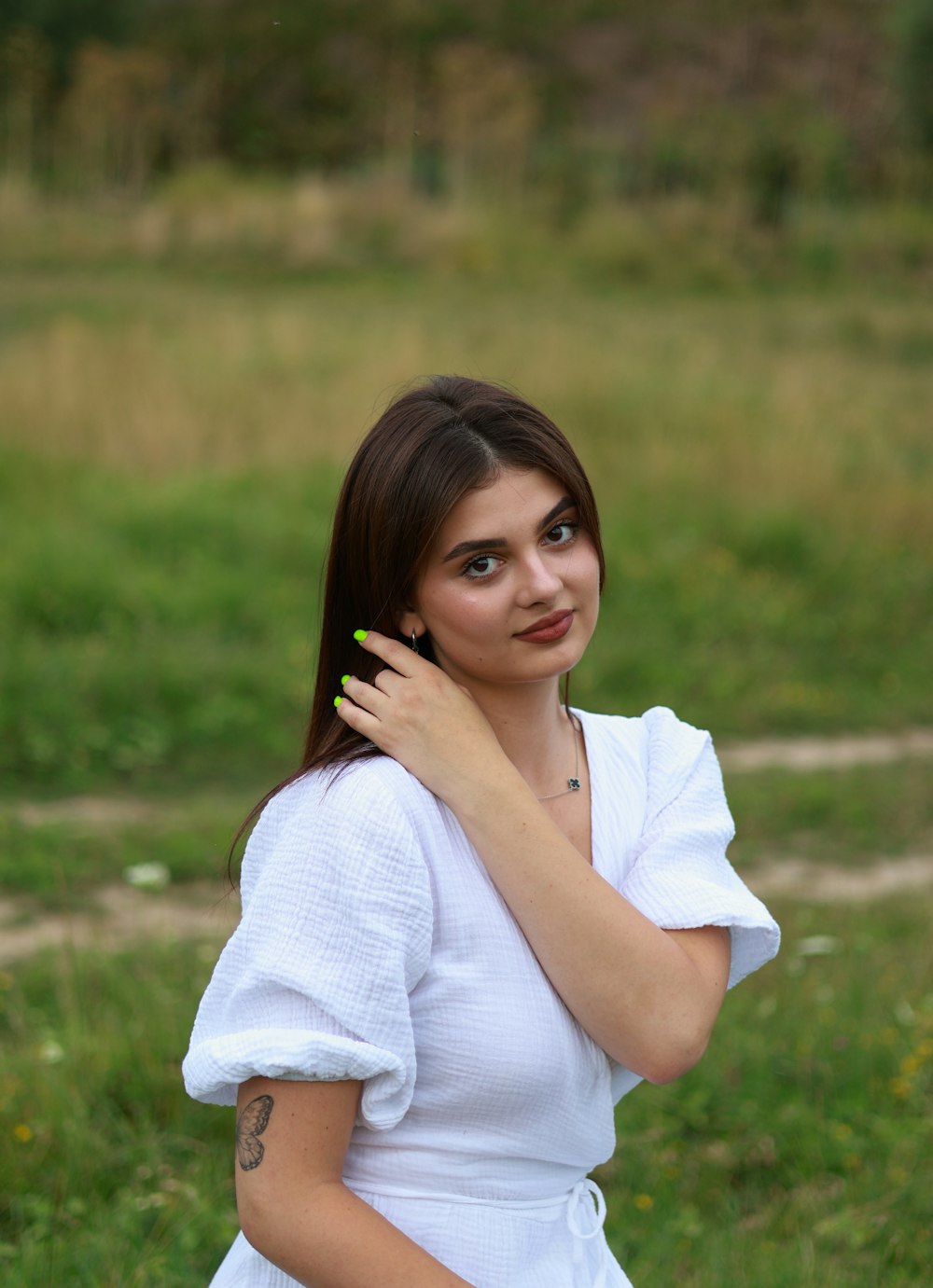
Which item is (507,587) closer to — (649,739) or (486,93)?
(649,739)

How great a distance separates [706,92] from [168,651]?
46759 mm

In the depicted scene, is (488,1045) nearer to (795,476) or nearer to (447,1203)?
(447,1203)

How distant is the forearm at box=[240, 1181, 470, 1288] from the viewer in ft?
4.65

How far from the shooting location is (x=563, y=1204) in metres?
1.67

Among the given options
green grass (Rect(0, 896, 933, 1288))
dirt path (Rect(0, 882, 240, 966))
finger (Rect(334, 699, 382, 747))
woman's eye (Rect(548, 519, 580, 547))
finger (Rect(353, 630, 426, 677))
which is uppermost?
woman's eye (Rect(548, 519, 580, 547))

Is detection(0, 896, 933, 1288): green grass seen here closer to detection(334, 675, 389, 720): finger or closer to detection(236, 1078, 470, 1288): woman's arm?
detection(236, 1078, 470, 1288): woman's arm

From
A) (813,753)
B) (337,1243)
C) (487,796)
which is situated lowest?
(813,753)

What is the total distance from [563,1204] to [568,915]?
0.40m

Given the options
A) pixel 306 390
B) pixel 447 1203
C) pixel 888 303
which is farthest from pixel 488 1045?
pixel 888 303

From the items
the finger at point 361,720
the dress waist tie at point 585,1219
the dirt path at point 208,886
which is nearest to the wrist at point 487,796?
the finger at point 361,720

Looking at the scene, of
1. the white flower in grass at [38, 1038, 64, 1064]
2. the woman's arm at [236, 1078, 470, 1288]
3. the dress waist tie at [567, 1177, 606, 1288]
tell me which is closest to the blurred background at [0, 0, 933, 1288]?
the white flower in grass at [38, 1038, 64, 1064]

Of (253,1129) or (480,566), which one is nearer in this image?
(253,1129)

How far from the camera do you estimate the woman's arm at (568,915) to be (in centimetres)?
152

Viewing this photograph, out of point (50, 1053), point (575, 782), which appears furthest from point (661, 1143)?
point (575, 782)
